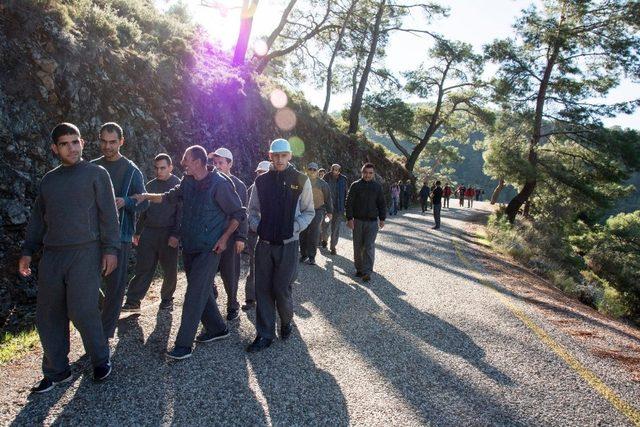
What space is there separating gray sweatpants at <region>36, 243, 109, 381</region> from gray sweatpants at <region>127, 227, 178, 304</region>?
6.23ft

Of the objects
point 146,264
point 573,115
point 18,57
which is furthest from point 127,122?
point 573,115

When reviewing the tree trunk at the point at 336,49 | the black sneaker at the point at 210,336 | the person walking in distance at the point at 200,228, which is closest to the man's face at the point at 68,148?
the person walking in distance at the point at 200,228

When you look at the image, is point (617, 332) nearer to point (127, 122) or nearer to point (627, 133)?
point (127, 122)

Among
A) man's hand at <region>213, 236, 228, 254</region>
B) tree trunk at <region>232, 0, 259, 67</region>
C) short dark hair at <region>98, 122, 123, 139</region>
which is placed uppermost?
tree trunk at <region>232, 0, 259, 67</region>

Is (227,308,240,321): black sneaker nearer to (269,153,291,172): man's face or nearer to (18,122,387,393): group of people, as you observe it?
(18,122,387,393): group of people

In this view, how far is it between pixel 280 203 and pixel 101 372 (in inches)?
92.2

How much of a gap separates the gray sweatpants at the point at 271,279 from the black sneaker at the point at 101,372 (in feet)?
5.08

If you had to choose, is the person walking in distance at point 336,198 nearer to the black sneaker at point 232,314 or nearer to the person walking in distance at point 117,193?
the black sneaker at point 232,314

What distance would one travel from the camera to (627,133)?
731 inches

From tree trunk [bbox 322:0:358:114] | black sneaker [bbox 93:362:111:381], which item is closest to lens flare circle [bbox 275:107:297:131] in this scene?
tree trunk [bbox 322:0:358:114]

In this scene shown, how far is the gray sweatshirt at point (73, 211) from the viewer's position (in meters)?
3.45

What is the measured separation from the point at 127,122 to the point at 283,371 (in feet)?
24.4

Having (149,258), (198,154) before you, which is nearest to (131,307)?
(149,258)

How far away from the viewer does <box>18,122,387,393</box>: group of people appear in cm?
349
